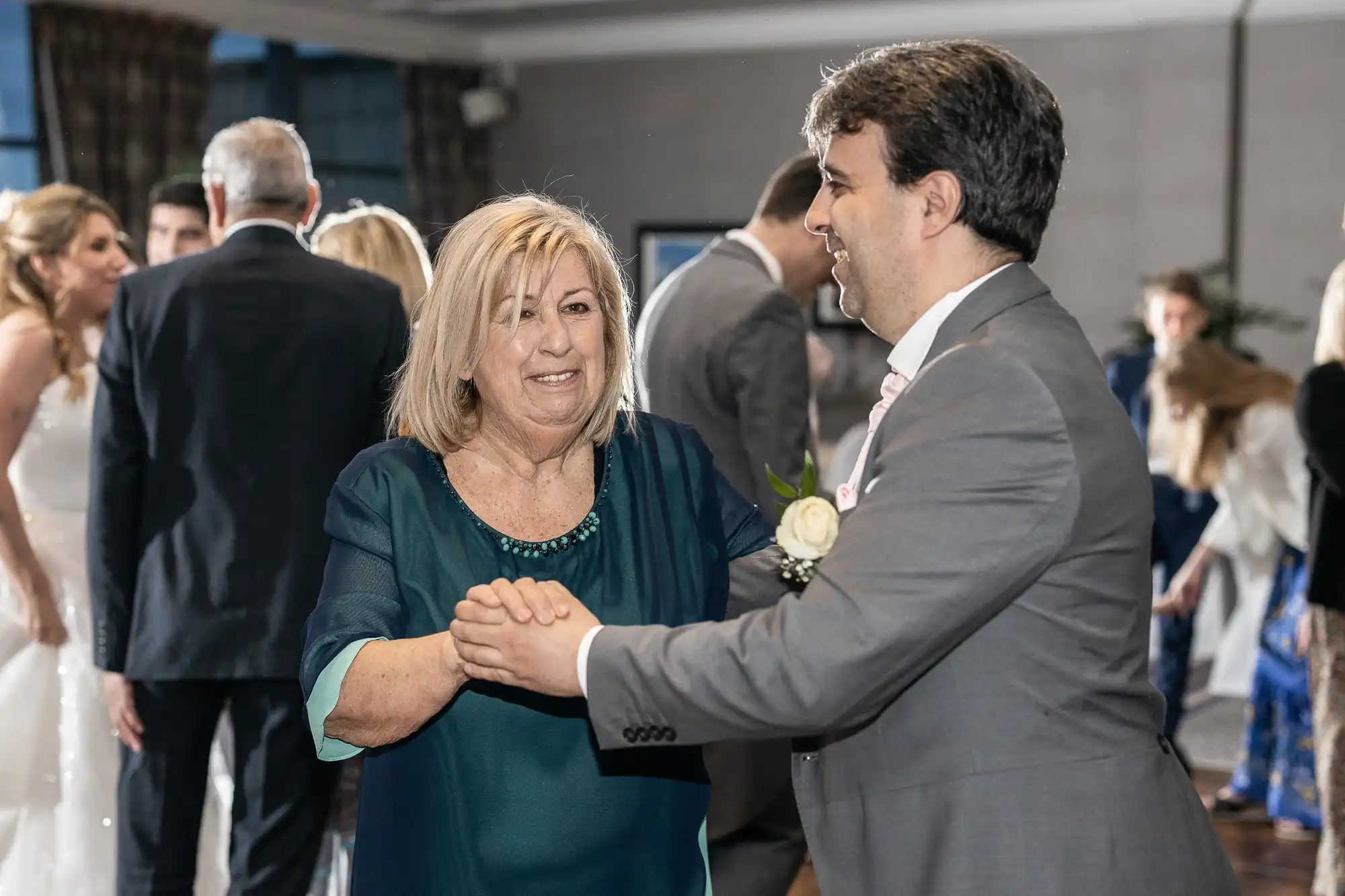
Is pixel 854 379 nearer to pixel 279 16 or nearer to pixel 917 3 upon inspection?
pixel 917 3

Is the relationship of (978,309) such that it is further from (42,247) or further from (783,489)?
(42,247)

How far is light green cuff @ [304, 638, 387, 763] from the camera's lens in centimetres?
168

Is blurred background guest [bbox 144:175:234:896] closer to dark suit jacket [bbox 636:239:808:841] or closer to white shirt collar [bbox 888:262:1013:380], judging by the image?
dark suit jacket [bbox 636:239:808:841]

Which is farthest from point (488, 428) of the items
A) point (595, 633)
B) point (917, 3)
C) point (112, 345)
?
point (917, 3)

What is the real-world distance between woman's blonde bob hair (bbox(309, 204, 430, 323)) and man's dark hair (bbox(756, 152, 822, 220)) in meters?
0.88

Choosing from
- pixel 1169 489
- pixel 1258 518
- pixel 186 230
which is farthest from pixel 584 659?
pixel 1169 489

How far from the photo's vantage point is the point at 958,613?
1.42 meters

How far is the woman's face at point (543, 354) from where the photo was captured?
71.2 inches

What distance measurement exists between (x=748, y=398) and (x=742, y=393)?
18mm

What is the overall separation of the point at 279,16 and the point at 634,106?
2.30 m

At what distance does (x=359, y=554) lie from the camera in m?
1.75

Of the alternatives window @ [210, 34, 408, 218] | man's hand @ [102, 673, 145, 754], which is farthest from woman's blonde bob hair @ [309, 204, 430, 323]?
window @ [210, 34, 408, 218]

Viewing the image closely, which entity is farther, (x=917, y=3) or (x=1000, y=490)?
(x=917, y=3)

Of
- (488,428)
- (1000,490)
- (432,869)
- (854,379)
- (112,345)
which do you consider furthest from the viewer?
(854,379)
